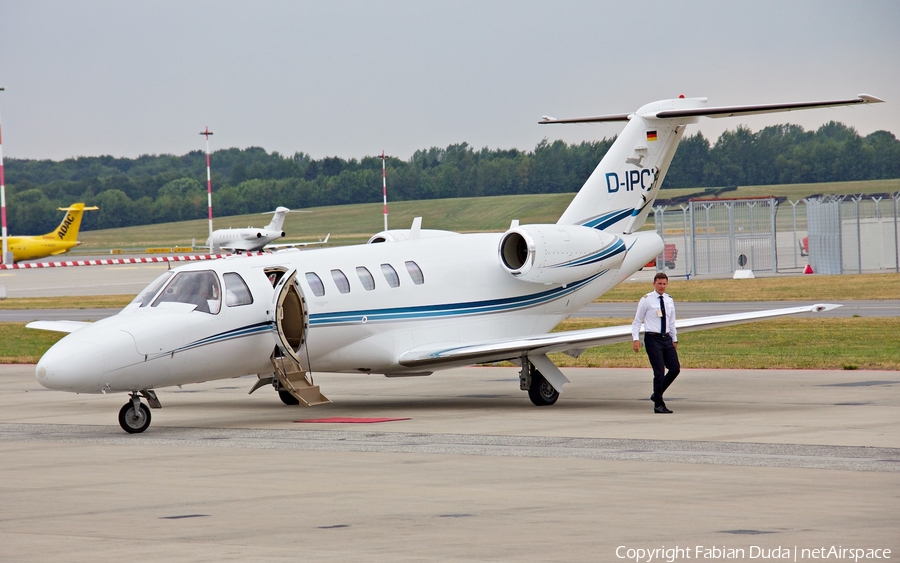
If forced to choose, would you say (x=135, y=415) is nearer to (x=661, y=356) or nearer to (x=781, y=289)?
(x=661, y=356)

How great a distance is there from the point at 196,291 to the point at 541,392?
5625mm

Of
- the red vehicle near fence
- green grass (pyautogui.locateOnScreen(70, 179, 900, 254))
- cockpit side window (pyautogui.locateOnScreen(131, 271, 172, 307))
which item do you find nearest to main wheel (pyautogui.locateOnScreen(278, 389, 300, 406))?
cockpit side window (pyautogui.locateOnScreen(131, 271, 172, 307))

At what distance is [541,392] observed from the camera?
18312 millimetres

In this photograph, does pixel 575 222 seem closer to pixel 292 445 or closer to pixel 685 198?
pixel 292 445

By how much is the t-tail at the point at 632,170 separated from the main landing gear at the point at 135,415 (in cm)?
859

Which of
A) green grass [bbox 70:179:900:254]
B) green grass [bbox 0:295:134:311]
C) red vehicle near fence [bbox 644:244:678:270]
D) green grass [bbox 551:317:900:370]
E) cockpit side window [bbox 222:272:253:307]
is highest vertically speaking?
green grass [bbox 70:179:900:254]

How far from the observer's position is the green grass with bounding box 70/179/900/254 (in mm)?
97188

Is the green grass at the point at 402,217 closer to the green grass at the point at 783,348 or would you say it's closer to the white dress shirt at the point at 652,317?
the green grass at the point at 783,348

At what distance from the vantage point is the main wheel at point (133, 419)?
52.0ft

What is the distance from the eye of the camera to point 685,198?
89000 millimetres

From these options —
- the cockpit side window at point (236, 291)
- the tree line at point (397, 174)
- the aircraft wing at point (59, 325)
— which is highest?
the tree line at point (397, 174)

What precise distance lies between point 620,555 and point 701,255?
2026 inches

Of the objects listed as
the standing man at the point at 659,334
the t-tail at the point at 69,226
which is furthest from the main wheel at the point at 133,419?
the t-tail at the point at 69,226

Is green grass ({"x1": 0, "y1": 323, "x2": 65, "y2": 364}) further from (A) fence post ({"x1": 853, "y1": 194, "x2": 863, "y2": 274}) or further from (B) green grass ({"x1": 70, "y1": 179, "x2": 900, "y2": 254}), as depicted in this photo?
(B) green grass ({"x1": 70, "y1": 179, "x2": 900, "y2": 254})
